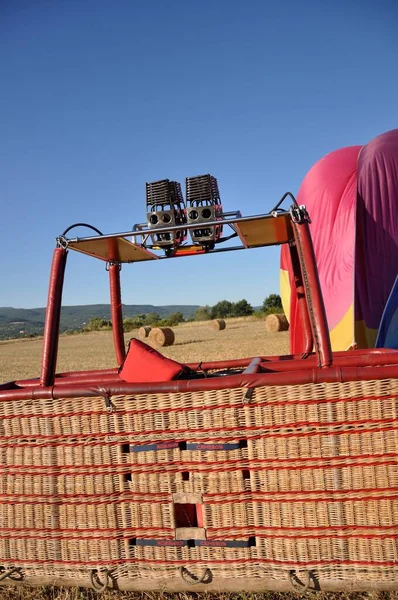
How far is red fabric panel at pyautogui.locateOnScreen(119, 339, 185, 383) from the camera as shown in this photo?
8.04 feet

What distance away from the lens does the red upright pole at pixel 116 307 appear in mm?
3543

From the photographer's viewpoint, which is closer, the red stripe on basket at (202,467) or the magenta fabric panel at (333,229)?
the red stripe on basket at (202,467)

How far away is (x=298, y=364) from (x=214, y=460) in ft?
3.69

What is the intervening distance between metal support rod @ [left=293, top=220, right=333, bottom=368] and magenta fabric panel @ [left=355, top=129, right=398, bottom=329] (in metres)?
4.51

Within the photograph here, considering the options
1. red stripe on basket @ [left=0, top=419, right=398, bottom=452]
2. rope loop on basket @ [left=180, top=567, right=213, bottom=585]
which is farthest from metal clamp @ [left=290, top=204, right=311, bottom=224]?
rope loop on basket @ [left=180, top=567, right=213, bottom=585]

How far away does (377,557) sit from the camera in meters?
2.03

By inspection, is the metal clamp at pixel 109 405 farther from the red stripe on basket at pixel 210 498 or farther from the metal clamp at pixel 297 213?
the metal clamp at pixel 297 213

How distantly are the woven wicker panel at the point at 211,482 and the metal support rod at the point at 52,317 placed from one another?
138 millimetres

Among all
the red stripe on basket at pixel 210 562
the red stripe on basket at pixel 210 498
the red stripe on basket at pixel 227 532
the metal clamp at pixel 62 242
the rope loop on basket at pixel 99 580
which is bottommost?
the rope loop on basket at pixel 99 580

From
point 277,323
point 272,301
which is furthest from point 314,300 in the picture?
point 272,301

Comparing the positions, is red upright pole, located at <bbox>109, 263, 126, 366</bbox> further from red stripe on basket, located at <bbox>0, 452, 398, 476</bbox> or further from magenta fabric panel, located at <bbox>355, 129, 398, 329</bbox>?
magenta fabric panel, located at <bbox>355, 129, 398, 329</bbox>

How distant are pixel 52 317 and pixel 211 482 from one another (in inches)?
38.4

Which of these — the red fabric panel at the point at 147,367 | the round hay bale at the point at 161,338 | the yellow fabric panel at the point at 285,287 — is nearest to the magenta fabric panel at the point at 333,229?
the yellow fabric panel at the point at 285,287

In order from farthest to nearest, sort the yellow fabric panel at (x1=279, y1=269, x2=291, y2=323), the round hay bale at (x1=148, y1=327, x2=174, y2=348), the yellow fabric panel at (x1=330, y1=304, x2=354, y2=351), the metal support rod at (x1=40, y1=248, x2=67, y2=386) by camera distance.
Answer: the round hay bale at (x1=148, y1=327, x2=174, y2=348) → the yellow fabric panel at (x1=279, y1=269, x2=291, y2=323) → the yellow fabric panel at (x1=330, y1=304, x2=354, y2=351) → the metal support rod at (x1=40, y1=248, x2=67, y2=386)
